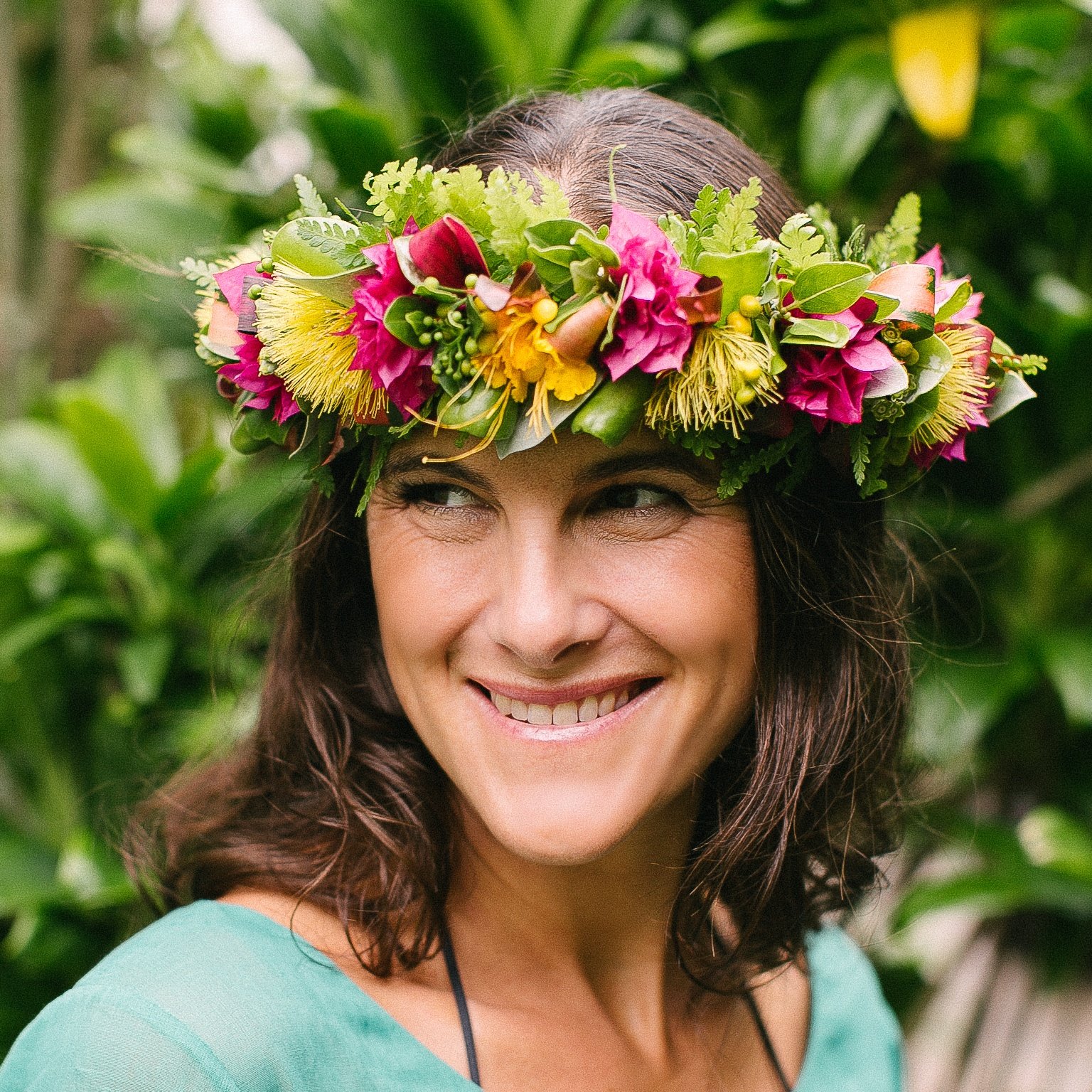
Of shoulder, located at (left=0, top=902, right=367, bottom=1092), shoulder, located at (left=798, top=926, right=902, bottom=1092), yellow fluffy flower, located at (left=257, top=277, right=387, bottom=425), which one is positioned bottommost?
shoulder, located at (left=798, top=926, right=902, bottom=1092)

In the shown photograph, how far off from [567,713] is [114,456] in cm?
148

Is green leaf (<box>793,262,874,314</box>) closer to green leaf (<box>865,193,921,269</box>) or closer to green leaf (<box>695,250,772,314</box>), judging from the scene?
green leaf (<box>695,250,772,314</box>)

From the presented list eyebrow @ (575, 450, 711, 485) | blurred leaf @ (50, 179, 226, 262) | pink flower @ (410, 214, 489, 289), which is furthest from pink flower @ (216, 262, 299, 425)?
blurred leaf @ (50, 179, 226, 262)

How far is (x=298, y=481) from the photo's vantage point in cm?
209

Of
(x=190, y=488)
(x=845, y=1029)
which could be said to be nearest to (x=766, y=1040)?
(x=845, y=1029)

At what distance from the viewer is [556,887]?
1.58m

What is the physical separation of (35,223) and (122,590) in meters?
2.28

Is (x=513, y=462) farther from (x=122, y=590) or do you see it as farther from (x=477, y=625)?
(x=122, y=590)

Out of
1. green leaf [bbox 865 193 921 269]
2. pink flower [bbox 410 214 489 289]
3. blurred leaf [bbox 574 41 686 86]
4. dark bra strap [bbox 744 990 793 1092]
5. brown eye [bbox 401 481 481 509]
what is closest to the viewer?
pink flower [bbox 410 214 489 289]

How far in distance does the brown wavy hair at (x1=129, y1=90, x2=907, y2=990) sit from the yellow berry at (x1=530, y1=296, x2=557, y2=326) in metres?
0.23

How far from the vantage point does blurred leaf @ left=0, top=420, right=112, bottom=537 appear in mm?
2441

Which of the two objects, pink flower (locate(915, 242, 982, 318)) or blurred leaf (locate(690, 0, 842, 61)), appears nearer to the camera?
pink flower (locate(915, 242, 982, 318))

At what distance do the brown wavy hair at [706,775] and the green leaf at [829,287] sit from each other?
23cm

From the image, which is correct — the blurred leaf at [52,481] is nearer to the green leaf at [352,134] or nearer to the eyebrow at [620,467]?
the green leaf at [352,134]
